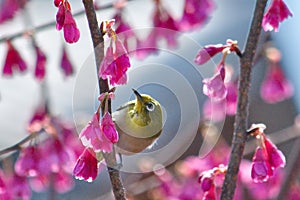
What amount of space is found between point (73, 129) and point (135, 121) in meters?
1.25

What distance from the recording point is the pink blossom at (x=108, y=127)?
2246 mm

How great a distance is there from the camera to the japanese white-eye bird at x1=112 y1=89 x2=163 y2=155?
2791 mm

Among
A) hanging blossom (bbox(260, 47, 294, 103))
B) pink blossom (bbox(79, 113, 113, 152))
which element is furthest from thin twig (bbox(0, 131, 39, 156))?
hanging blossom (bbox(260, 47, 294, 103))

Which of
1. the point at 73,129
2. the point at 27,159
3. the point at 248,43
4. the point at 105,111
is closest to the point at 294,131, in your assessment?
the point at 73,129

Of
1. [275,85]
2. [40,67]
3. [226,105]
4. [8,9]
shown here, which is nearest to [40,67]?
[40,67]

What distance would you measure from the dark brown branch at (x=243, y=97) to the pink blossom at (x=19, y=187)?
1.51 meters

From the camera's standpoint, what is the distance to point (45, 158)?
137 inches

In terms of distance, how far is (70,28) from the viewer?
2.33 metres

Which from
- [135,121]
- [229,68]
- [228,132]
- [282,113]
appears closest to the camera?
[135,121]

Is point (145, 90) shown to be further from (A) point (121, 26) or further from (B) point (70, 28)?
(B) point (70, 28)

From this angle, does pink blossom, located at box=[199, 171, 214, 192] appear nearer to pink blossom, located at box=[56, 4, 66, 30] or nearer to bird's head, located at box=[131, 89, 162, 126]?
bird's head, located at box=[131, 89, 162, 126]

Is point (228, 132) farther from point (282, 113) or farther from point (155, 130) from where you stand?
point (155, 130)

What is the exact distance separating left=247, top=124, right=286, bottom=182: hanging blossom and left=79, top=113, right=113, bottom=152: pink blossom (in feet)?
1.68

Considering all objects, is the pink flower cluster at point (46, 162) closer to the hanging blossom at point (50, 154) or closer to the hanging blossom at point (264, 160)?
the hanging blossom at point (50, 154)
